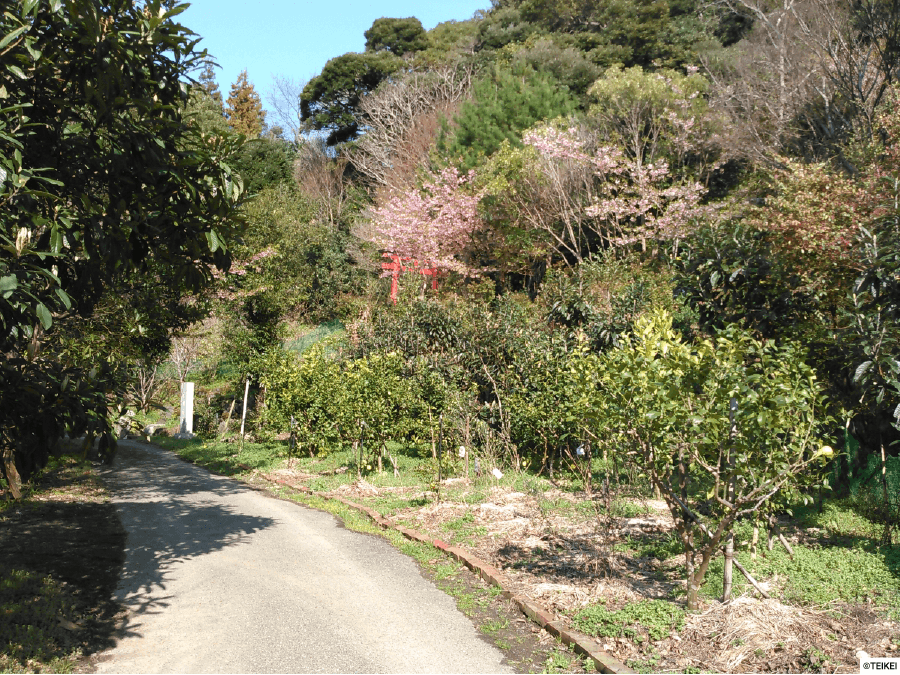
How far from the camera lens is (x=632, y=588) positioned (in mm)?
5527

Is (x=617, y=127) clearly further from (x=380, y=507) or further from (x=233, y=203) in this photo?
(x=233, y=203)

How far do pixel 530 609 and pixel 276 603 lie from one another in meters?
2.08

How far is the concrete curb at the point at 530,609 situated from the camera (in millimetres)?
4395

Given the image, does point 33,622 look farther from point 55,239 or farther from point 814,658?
point 814,658

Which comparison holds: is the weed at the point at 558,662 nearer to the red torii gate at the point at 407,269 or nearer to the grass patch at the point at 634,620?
the grass patch at the point at 634,620

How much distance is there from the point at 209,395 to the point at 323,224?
41.9ft

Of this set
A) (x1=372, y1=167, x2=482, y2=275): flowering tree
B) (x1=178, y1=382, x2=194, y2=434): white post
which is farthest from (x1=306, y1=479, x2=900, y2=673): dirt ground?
(x1=372, y1=167, x2=482, y2=275): flowering tree

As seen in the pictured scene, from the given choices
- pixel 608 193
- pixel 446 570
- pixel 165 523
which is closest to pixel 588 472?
pixel 446 570

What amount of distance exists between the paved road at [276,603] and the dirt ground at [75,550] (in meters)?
0.17

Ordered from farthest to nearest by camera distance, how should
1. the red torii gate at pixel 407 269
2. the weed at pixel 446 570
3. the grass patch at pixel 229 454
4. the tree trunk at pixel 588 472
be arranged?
the red torii gate at pixel 407 269 < the grass patch at pixel 229 454 < the tree trunk at pixel 588 472 < the weed at pixel 446 570

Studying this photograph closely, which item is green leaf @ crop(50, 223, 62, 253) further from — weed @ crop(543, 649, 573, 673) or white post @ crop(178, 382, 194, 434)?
white post @ crop(178, 382, 194, 434)

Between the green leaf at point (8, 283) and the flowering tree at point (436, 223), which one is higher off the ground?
the flowering tree at point (436, 223)

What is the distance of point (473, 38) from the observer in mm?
34250

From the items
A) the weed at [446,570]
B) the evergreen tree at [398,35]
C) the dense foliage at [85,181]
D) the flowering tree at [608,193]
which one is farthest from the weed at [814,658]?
the evergreen tree at [398,35]
